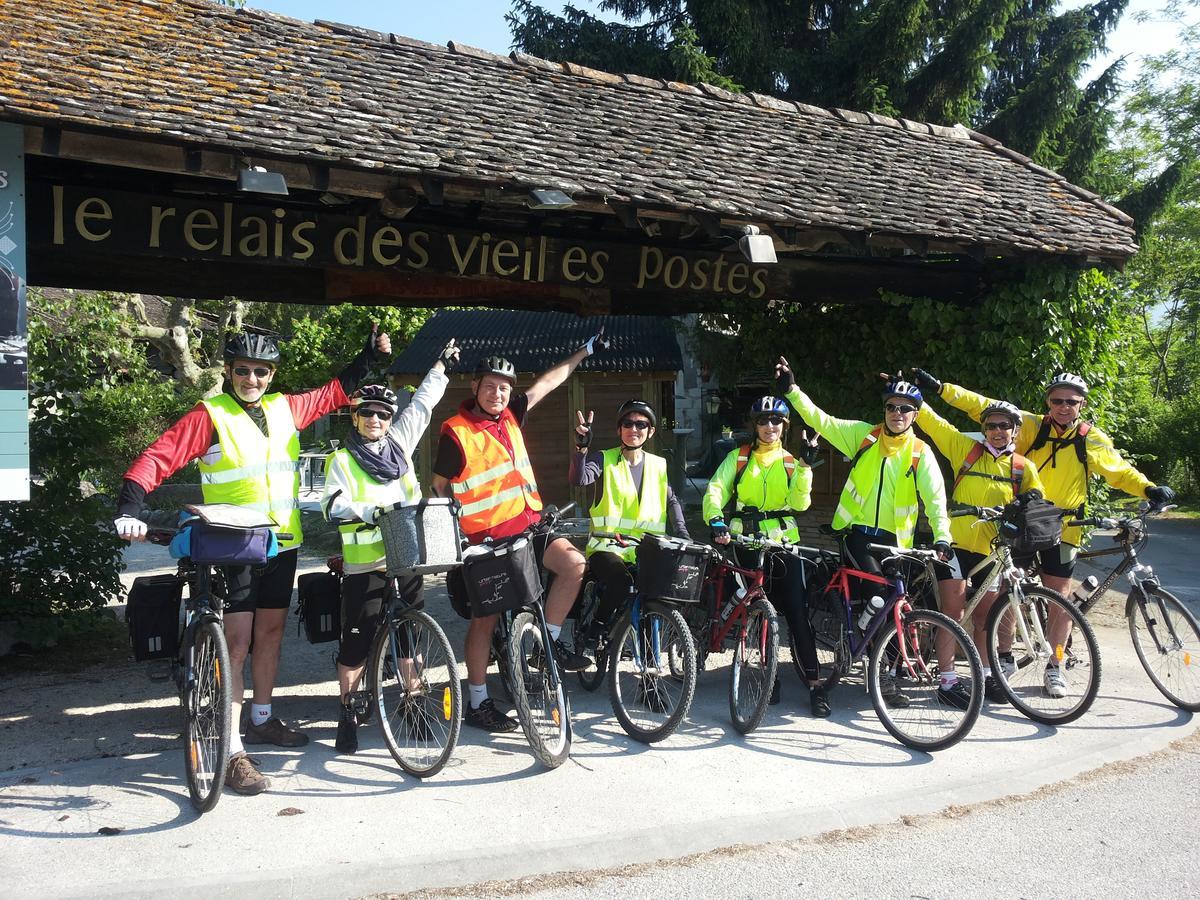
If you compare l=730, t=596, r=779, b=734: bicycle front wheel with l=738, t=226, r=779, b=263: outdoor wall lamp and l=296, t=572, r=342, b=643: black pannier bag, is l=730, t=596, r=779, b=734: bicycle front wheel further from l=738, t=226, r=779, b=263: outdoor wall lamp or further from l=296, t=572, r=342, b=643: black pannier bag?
l=738, t=226, r=779, b=263: outdoor wall lamp

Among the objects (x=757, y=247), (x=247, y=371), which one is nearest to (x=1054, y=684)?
(x=757, y=247)

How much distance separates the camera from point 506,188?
5.89 meters

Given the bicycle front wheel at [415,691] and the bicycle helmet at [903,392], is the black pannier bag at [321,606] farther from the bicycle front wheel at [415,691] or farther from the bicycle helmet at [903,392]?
the bicycle helmet at [903,392]

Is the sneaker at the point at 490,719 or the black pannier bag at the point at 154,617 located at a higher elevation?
the black pannier bag at the point at 154,617

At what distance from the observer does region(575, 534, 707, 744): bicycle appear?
5.07m

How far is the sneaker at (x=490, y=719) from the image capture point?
5.27 metres

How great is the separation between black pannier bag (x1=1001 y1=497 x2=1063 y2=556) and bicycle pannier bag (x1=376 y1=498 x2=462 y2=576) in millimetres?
3325

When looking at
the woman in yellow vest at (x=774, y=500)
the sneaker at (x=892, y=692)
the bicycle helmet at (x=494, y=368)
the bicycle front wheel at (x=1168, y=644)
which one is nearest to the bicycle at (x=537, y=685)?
the bicycle helmet at (x=494, y=368)

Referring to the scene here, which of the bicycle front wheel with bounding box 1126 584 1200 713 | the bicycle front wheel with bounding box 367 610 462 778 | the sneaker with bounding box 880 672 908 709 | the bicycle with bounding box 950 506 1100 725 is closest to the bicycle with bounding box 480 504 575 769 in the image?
the bicycle front wheel with bounding box 367 610 462 778

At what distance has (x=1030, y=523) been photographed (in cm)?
566

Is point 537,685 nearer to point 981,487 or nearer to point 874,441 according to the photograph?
point 874,441

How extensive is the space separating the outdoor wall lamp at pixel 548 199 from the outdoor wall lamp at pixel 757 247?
4.34 feet

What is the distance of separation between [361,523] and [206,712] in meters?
1.12

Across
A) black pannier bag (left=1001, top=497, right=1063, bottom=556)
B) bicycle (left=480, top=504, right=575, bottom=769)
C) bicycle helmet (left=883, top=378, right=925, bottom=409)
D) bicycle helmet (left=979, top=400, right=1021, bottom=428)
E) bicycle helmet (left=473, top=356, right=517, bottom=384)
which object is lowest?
bicycle (left=480, top=504, right=575, bottom=769)
